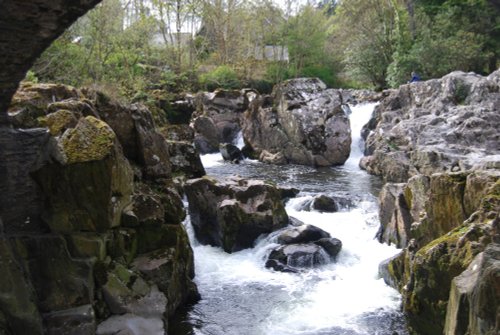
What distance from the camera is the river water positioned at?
814cm

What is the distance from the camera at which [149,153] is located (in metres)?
9.67

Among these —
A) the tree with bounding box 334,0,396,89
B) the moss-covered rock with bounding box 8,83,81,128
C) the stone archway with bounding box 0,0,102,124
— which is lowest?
the moss-covered rock with bounding box 8,83,81,128

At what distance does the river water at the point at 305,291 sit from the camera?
8141 mm

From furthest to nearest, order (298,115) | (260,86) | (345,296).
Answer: (260,86), (298,115), (345,296)

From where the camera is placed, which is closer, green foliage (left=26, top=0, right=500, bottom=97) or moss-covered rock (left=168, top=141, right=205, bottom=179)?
moss-covered rock (left=168, top=141, right=205, bottom=179)

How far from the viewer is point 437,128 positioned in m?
15.6

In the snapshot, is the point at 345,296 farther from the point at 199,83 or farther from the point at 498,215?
the point at 199,83

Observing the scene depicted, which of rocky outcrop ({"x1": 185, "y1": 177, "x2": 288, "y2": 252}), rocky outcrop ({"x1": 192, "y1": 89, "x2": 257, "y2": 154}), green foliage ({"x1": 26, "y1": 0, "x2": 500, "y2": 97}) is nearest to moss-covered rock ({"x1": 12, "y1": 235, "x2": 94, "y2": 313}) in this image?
rocky outcrop ({"x1": 185, "y1": 177, "x2": 288, "y2": 252})

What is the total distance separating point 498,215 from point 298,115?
50.6 feet

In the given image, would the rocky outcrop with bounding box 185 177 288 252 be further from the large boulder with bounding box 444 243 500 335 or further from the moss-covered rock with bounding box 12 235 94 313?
the large boulder with bounding box 444 243 500 335

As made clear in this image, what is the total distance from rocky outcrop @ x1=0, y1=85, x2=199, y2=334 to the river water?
1.15 m

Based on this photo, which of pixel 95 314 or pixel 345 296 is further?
pixel 345 296

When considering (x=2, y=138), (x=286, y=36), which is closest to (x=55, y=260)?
(x=2, y=138)

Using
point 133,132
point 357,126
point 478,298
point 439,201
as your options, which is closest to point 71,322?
point 133,132
